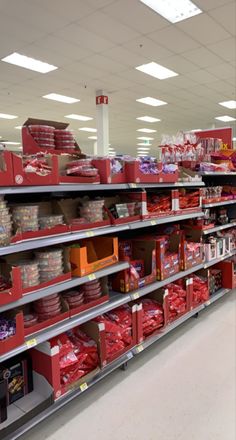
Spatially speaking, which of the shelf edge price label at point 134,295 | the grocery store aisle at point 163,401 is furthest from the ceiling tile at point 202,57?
the grocery store aisle at point 163,401

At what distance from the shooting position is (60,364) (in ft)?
6.89

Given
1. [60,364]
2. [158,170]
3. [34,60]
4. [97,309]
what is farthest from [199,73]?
[60,364]

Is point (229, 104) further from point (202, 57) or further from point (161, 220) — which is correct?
point (161, 220)

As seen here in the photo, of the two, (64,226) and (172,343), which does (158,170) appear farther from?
(172,343)

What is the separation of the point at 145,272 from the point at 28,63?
15.7 feet

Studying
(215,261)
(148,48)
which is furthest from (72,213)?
(148,48)

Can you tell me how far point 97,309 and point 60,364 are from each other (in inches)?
17.5

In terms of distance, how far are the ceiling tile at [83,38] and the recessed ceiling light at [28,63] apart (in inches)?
41.7

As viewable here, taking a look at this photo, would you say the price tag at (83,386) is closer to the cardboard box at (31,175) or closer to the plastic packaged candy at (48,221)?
the plastic packaged candy at (48,221)

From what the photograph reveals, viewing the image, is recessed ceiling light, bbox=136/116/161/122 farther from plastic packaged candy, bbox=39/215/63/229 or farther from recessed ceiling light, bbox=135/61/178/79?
plastic packaged candy, bbox=39/215/63/229

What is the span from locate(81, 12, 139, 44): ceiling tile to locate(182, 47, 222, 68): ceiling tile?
128 centimetres

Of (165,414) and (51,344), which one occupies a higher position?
(51,344)

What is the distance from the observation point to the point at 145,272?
3.03 metres

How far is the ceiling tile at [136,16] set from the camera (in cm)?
410
